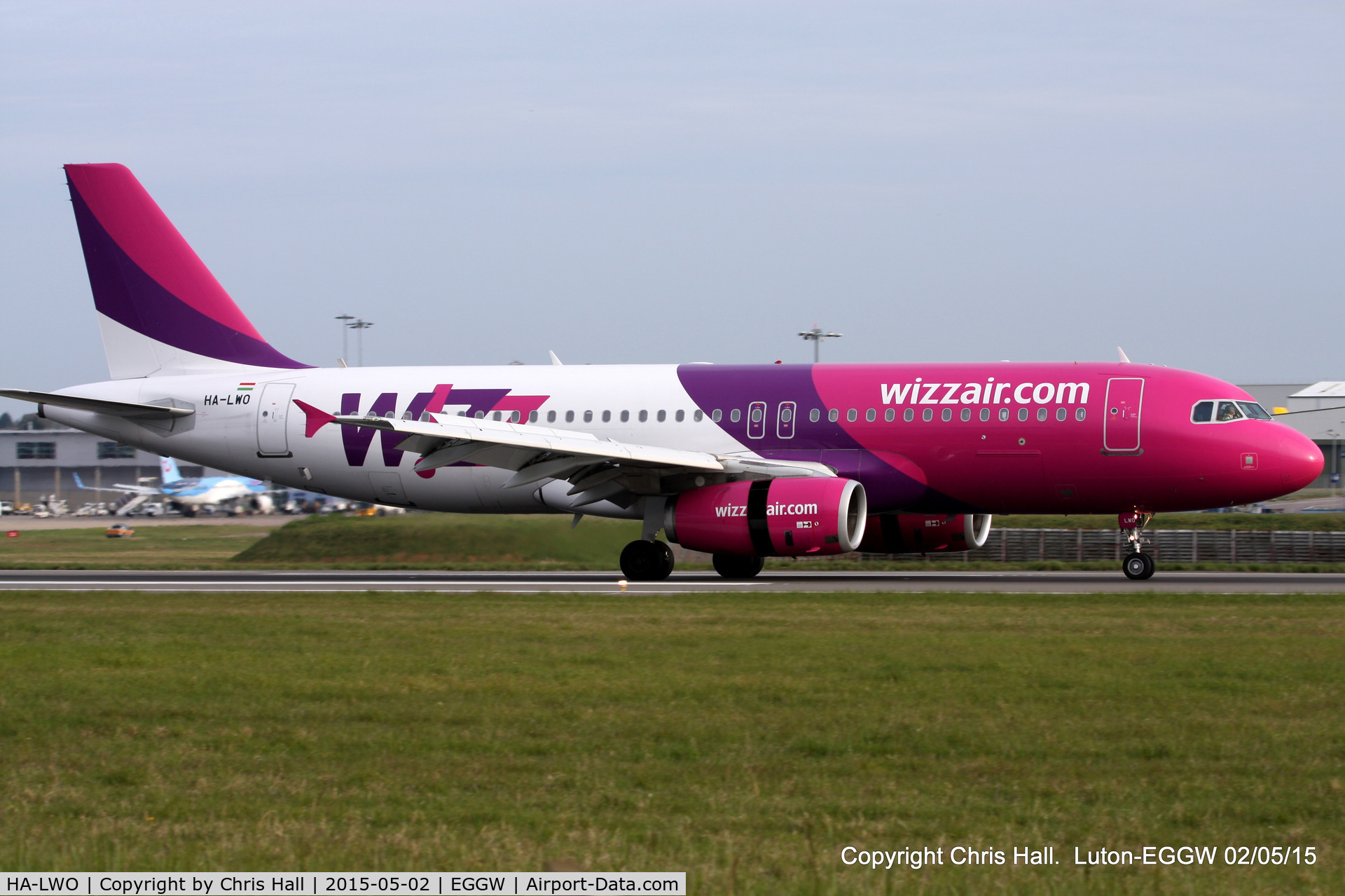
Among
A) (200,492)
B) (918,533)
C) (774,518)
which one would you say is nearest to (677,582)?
(774,518)

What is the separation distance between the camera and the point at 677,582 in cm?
2488

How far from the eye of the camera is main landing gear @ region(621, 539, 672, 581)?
25047 millimetres

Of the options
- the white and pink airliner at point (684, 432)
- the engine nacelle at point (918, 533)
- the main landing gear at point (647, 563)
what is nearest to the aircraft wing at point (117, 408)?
the white and pink airliner at point (684, 432)

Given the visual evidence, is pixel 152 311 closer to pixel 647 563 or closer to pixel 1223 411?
pixel 647 563

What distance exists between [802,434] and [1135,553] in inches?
255

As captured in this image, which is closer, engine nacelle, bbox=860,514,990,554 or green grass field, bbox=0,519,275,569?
engine nacelle, bbox=860,514,990,554

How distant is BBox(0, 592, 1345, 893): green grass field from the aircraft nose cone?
8108mm

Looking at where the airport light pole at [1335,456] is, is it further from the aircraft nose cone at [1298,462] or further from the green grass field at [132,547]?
the aircraft nose cone at [1298,462]

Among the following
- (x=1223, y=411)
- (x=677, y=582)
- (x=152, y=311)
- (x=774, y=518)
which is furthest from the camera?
(x=152, y=311)

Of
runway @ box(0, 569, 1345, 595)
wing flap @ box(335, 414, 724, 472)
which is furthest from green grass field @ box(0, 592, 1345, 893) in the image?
wing flap @ box(335, 414, 724, 472)

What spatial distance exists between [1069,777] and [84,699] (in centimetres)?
784

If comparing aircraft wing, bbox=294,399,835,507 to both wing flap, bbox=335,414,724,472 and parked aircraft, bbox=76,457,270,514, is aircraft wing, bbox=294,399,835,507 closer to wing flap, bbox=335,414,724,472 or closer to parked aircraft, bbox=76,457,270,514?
wing flap, bbox=335,414,724,472

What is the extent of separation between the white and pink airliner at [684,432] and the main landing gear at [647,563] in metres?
0.04

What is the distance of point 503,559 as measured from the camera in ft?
103
